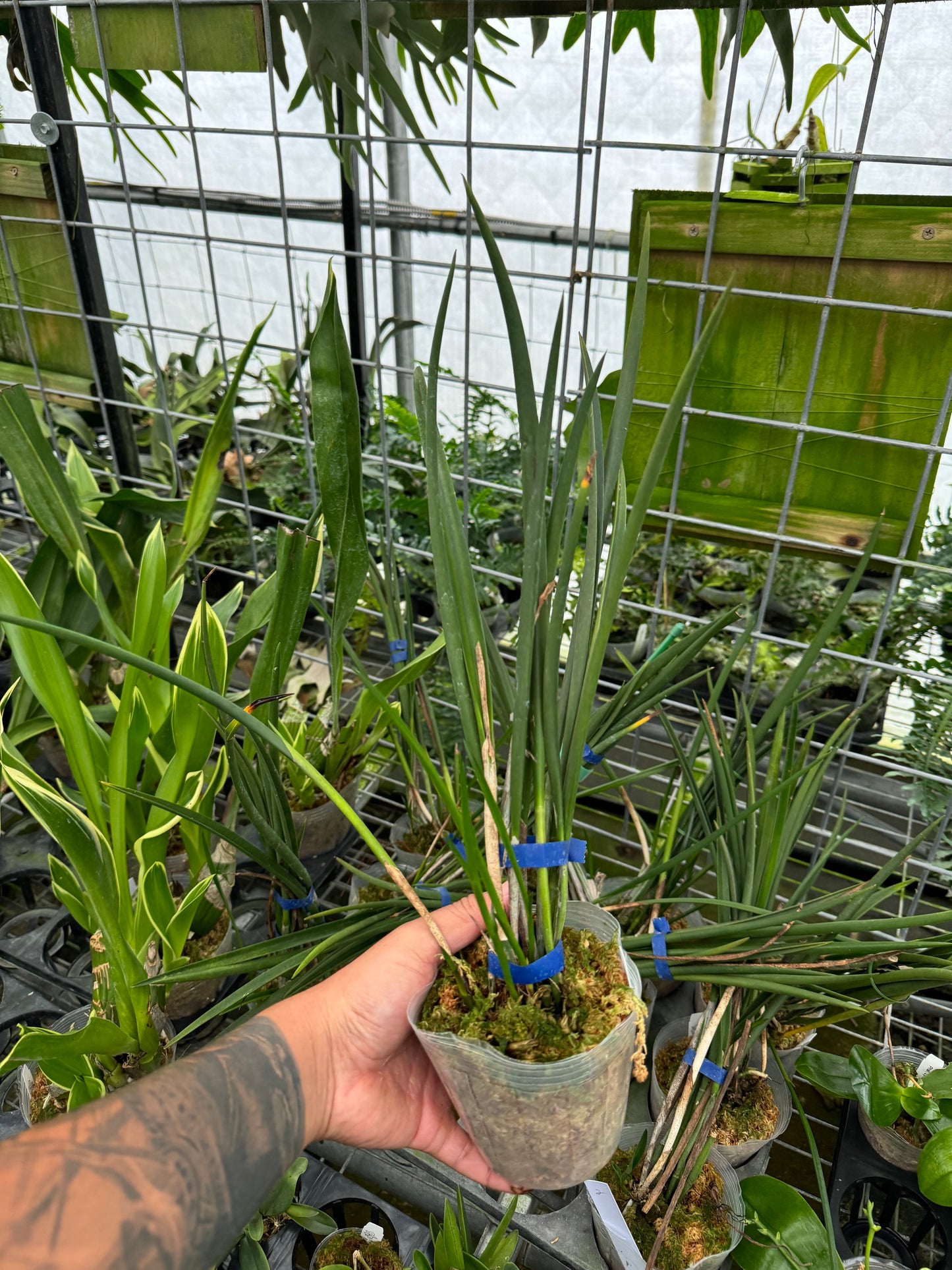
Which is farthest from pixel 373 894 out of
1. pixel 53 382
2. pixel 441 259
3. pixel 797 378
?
pixel 441 259

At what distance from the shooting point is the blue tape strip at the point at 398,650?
773mm

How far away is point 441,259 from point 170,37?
1513 millimetres

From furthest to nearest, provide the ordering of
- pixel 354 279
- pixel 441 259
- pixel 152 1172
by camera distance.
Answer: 1. pixel 441 259
2. pixel 354 279
3. pixel 152 1172

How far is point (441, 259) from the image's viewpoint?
7.23ft

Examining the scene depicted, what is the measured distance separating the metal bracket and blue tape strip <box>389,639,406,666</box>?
0.64m

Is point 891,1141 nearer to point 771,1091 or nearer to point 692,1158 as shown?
point 771,1091

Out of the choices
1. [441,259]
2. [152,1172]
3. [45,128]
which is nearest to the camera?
[152,1172]

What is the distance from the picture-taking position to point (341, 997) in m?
0.48

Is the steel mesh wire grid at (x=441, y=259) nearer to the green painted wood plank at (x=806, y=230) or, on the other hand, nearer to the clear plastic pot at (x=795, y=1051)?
the green painted wood plank at (x=806, y=230)

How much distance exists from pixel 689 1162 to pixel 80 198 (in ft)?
3.53

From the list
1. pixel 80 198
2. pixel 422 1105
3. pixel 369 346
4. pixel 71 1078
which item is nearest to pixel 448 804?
pixel 422 1105

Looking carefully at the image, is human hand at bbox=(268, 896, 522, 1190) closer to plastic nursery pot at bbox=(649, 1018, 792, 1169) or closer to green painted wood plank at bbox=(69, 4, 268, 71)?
plastic nursery pot at bbox=(649, 1018, 792, 1169)

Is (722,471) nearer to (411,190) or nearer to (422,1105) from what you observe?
(422,1105)

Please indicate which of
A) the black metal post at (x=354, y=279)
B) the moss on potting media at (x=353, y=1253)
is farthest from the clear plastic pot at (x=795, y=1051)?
the black metal post at (x=354, y=279)
